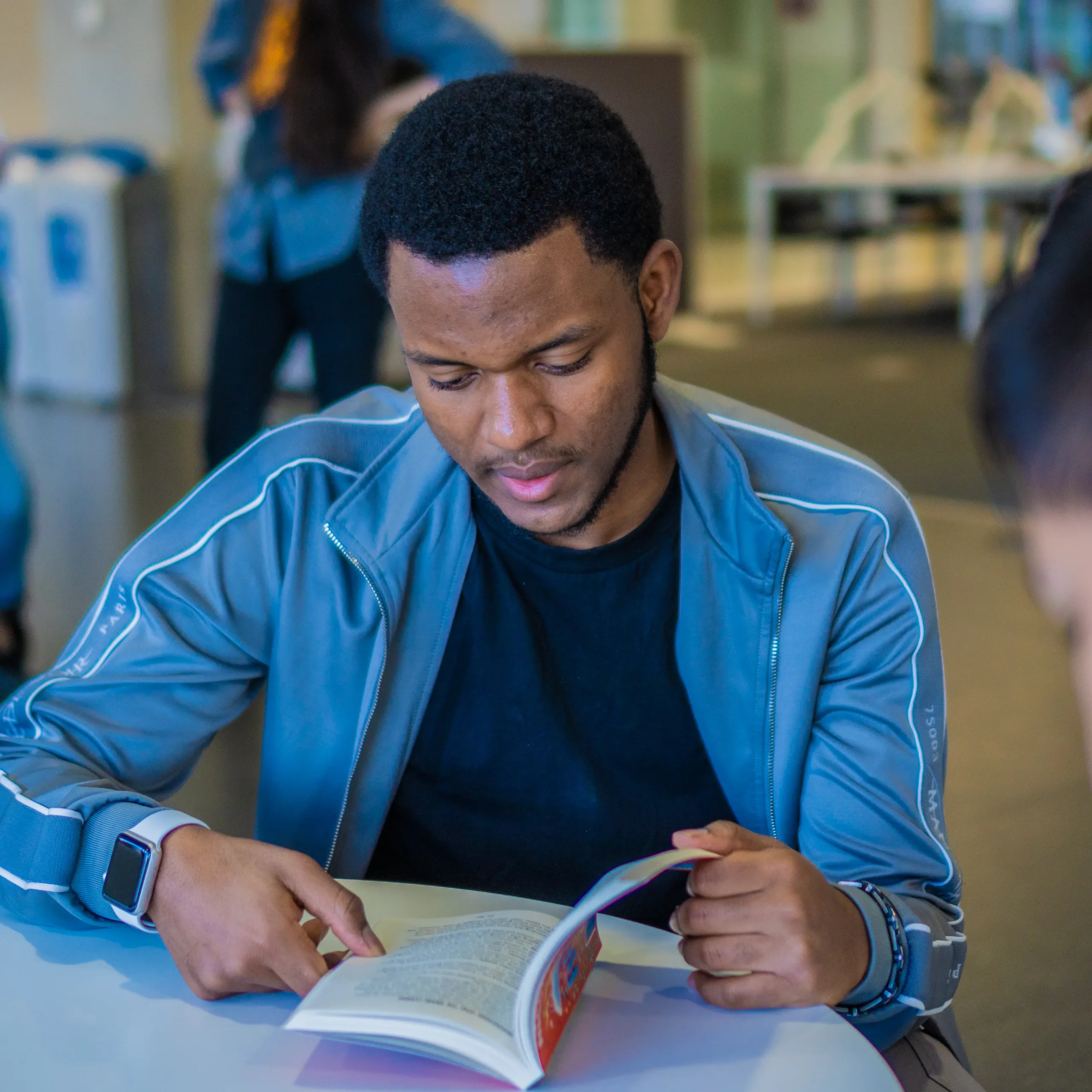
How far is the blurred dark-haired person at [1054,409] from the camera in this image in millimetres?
598

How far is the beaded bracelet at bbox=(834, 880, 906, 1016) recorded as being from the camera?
1.00 m

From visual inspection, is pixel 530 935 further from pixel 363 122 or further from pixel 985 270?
pixel 985 270

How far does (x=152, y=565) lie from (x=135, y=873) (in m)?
0.30

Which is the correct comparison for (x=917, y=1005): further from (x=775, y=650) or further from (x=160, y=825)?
(x=160, y=825)

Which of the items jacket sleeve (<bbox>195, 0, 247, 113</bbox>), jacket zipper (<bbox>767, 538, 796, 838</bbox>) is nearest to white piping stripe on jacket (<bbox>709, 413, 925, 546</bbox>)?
jacket zipper (<bbox>767, 538, 796, 838</bbox>)

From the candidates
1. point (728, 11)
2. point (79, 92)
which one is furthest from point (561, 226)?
point (728, 11)

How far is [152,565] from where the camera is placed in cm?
120

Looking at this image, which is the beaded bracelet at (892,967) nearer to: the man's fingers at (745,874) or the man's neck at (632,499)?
the man's fingers at (745,874)

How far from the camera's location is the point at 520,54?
8.13 meters

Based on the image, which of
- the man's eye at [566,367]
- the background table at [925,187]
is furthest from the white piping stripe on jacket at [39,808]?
the background table at [925,187]

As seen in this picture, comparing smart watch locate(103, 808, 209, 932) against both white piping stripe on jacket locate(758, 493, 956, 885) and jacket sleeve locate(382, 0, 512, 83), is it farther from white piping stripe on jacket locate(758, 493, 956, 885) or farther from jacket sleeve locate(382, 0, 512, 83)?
jacket sleeve locate(382, 0, 512, 83)

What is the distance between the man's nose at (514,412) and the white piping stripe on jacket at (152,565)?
196mm

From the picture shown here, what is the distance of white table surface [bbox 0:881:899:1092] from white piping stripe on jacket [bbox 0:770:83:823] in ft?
0.32

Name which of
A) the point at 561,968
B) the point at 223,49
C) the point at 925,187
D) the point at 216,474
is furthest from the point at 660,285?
the point at 925,187
